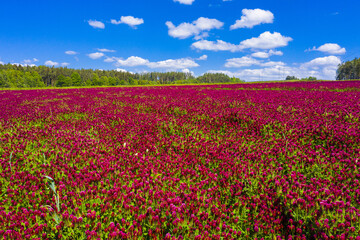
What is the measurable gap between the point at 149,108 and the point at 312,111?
782 centimetres

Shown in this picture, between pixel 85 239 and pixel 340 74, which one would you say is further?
pixel 340 74

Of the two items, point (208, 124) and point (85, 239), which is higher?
point (208, 124)

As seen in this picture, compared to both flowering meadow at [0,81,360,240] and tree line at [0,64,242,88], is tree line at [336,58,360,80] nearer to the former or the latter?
tree line at [0,64,242,88]

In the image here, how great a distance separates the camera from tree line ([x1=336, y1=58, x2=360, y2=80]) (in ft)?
389

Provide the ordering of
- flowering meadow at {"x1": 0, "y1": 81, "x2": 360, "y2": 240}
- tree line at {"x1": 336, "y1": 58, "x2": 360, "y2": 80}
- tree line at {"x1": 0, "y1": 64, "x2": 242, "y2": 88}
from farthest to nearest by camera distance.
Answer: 1. tree line at {"x1": 336, "y1": 58, "x2": 360, "y2": 80}
2. tree line at {"x1": 0, "y1": 64, "x2": 242, "y2": 88}
3. flowering meadow at {"x1": 0, "y1": 81, "x2": 360, "y2": 240}

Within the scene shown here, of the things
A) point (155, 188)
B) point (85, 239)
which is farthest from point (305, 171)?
point (85, 239)

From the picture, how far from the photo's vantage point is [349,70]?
128 m

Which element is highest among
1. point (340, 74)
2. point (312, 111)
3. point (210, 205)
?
point (340, 74)

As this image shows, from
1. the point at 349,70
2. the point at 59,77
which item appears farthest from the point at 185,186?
the point at 349,70

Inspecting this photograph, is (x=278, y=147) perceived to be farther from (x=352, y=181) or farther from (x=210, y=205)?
(x=210, y=205)

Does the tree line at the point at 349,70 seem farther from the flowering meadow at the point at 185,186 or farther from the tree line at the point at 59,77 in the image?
the flowering meadow at the point at 185,186

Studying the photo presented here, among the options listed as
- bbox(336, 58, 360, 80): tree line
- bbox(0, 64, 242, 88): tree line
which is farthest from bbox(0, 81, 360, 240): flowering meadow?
bbox(336, 58, 360, 80): tree line

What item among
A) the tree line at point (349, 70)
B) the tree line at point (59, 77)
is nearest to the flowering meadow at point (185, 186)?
the tree line at point (59, 77)

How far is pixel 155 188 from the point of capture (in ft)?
9.89
